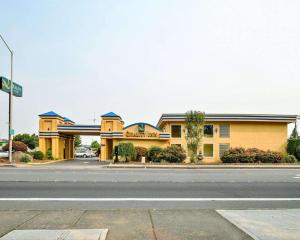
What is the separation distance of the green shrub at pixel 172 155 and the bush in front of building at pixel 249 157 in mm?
4724

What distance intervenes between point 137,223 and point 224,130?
1386 inches

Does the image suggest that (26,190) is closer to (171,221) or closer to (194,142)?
(171,221)

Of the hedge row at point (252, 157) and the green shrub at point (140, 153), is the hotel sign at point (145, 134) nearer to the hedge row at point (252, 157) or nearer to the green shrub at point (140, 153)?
the green shrub at point (140, 153)

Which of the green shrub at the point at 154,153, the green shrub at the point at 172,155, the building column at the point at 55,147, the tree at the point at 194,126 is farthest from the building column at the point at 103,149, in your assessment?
the tree at the point at 194,126

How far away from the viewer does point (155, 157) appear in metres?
36.8

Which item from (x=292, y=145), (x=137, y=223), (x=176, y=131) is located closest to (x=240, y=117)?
(x=292, y=145)

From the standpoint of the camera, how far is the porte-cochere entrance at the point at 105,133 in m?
41.8

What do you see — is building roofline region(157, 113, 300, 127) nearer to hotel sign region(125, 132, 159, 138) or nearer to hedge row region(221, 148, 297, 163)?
hotel sign region(125, 132, 159, 138)

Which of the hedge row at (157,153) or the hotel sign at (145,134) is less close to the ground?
the hotel sign at (145,134)

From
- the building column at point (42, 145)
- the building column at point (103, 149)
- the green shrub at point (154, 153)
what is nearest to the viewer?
the green shrub at point (154, 153)

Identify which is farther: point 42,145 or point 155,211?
point 42,145

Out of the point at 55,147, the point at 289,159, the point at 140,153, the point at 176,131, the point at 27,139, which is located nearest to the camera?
the point at 289,159

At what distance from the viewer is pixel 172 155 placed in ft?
Result: 119

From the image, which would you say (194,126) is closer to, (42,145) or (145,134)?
(145,134)
